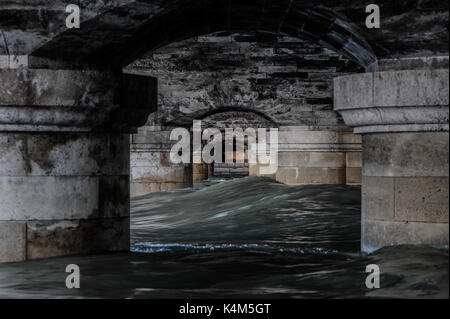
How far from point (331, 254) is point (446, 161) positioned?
4.12 ft

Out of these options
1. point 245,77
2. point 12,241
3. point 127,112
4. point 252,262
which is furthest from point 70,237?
point 245,77

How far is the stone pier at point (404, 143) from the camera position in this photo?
406 cm

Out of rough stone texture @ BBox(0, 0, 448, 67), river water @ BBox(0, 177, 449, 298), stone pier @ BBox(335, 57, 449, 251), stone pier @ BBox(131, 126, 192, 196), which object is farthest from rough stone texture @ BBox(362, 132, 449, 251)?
stone pier @ BBox(131, 126, 192, 196)

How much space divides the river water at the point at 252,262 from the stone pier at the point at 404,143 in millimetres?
196

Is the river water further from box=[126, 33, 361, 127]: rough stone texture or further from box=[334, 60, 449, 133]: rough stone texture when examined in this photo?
box=[126, 33, 361, 127]: rough stone texture

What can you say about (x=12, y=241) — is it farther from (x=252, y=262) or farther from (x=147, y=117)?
(x=252, y=262)

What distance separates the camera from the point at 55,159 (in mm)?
4664

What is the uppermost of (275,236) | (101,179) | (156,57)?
(156,57)

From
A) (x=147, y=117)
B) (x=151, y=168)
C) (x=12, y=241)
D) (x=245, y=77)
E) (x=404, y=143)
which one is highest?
(x=245, y=77)

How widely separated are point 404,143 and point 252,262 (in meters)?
1.20

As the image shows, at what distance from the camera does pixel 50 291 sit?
3.60m

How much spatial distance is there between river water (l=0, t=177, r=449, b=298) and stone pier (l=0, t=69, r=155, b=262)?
0.18 m
